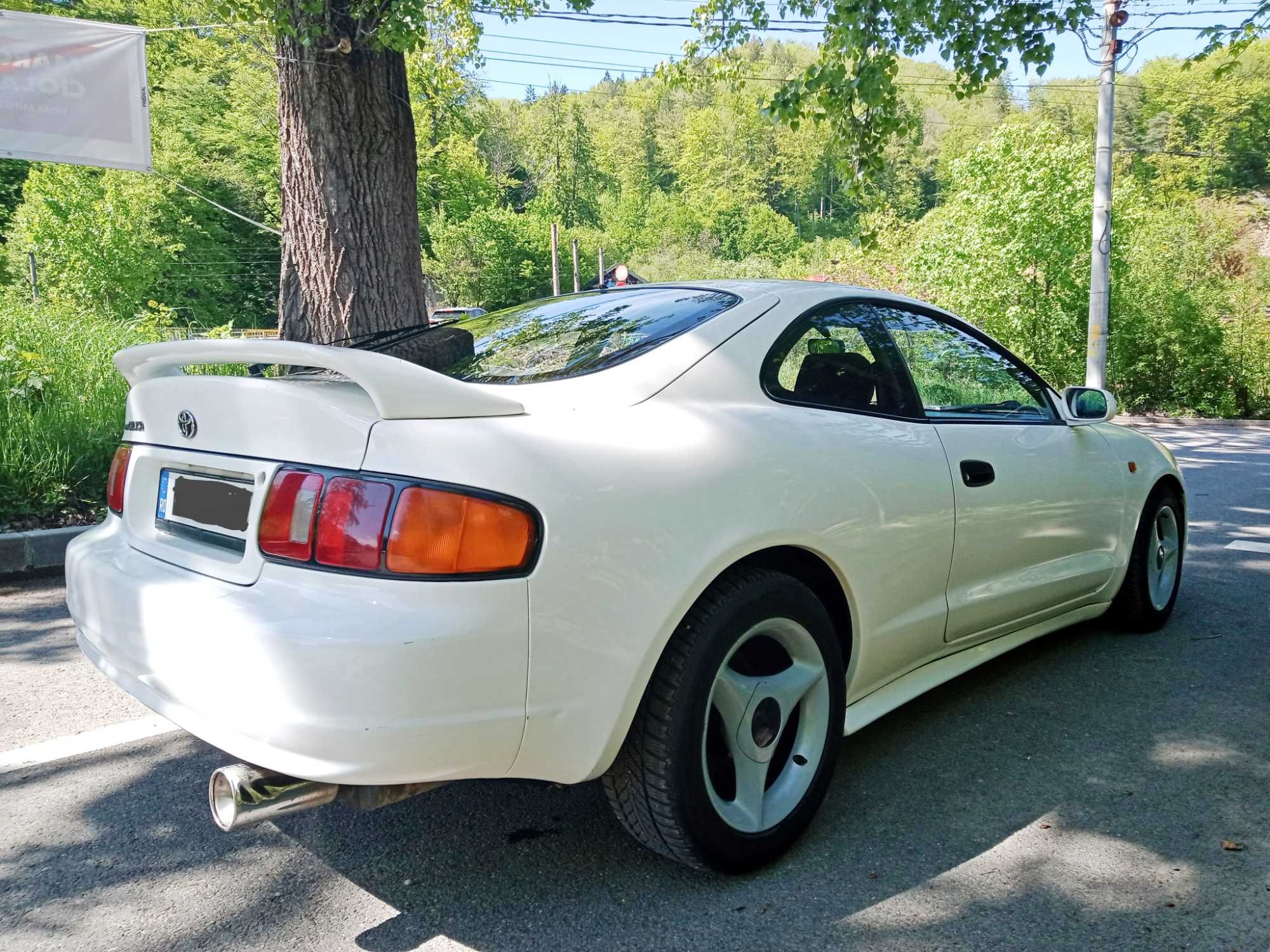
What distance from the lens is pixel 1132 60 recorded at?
10578 mm

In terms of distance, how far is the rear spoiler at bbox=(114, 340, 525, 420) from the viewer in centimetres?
199

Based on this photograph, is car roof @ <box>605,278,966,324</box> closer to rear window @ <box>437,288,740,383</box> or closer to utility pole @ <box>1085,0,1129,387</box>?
rear window @ <box>437,288,740,383</box>

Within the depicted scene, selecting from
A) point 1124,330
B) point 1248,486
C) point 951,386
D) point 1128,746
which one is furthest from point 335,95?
point 1124,330

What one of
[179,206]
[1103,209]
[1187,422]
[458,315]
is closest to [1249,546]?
[458,315]

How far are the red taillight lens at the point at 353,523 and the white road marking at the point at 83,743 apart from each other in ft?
4.99

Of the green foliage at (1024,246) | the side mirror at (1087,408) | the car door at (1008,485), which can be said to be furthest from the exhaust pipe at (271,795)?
the green foliage at (1024,246)

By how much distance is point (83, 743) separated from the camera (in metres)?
3.22

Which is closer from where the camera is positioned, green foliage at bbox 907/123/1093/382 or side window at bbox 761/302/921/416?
side window at bbox 761/302/921/416

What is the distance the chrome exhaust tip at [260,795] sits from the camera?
6.33 feet

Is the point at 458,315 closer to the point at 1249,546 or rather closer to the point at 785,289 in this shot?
the point at 785,289

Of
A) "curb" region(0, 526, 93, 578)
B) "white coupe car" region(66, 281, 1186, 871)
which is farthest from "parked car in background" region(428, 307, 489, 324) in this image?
"curb" region(0, 526, 93, 578)

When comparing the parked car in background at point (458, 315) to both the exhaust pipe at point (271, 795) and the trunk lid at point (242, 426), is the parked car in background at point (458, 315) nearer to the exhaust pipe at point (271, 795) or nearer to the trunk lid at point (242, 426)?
the trunk lid at point (242, 426)

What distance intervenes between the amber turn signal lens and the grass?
5.25m

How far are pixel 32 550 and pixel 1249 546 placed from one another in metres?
7.37
